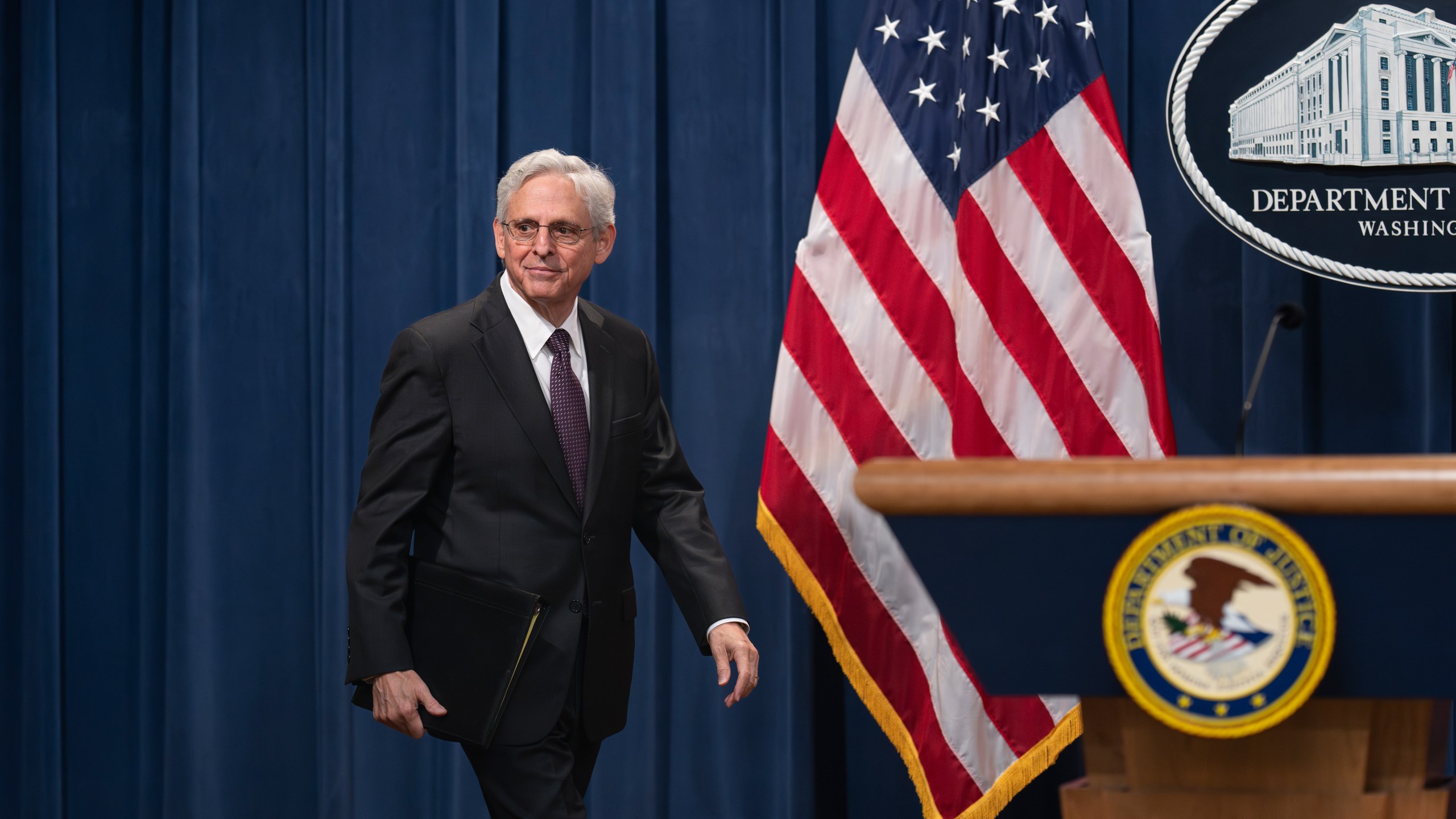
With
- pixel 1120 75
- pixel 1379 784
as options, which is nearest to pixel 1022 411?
pixel 1120 75

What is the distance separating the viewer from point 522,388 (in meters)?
1.88

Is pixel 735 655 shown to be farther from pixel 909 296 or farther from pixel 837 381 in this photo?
pixel 909 296

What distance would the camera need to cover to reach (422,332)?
1.86 metres

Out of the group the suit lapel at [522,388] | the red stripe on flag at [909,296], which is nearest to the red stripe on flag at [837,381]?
the red stripe on flag at [909,296]

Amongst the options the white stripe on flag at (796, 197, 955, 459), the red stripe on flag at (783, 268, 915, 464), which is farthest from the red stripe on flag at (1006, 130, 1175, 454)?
the red stripe on flag at (783, 268, 915, 464)

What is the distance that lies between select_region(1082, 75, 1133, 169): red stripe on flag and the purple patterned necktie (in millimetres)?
1276

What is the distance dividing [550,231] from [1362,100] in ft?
5.42

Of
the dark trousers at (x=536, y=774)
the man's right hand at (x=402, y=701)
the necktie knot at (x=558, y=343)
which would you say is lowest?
the dark trousers at (x=536, y=774)

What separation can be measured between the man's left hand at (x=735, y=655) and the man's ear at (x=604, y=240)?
64 cm

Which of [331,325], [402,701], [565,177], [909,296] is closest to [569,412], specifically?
[565,177]

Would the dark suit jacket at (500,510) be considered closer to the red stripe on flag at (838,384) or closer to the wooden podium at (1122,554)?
the red stripe on flag at (838,384)

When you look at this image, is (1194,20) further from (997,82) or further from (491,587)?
(491,587)

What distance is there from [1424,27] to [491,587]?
6.81 ft

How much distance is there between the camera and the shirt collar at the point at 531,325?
1.95 m
